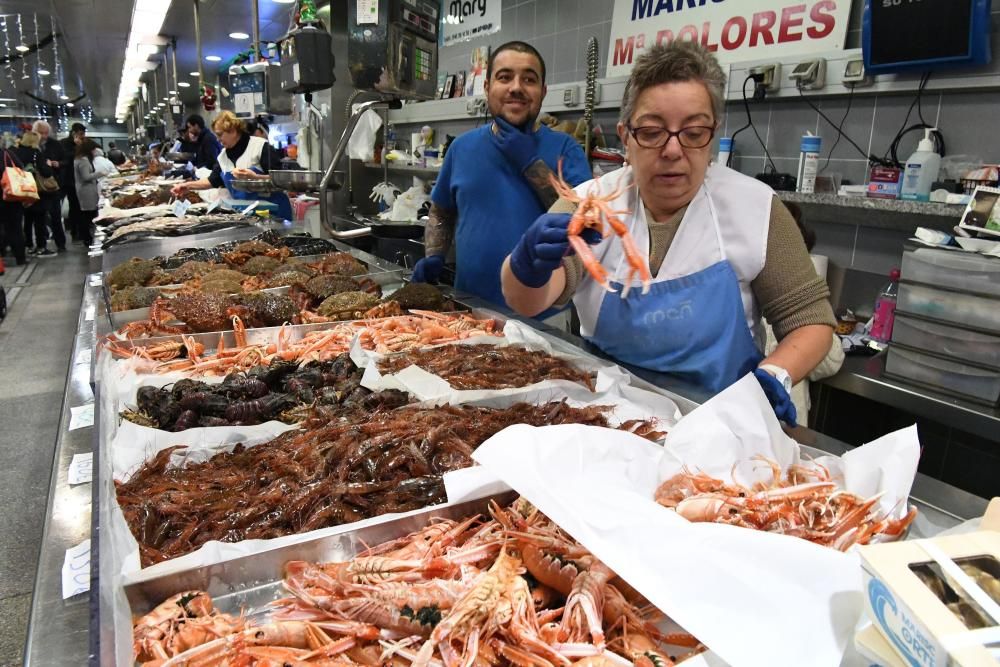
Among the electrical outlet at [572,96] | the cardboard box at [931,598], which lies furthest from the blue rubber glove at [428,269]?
the cardboard box at [931,598]

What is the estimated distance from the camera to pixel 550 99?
5.75 meters

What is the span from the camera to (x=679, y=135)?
71.5 inches

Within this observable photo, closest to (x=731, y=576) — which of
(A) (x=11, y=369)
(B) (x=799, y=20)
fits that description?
(B) (x=799, y=20)

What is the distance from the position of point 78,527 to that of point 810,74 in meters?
3.99

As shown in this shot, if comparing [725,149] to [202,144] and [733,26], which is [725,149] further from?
[202,144]

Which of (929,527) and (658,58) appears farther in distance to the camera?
(658,58)

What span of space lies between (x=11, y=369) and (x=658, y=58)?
6300 millimetres

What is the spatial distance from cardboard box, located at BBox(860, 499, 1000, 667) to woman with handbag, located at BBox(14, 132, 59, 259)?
13880mm

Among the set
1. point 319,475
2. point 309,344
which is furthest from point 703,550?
point 309,344

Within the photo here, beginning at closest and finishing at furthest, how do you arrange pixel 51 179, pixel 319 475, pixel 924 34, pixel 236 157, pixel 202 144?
pixel 319 475 → pixel 924 34 → pixel 236 157 → pixel 202 144 → pixel 51 179

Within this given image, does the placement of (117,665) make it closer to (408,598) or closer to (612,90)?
(408,598)

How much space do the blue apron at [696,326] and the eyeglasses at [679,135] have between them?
→ 246mm

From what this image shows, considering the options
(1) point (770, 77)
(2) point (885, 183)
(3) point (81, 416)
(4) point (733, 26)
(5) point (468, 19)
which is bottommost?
(3) point (81, 416)

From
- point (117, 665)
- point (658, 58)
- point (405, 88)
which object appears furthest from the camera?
point (405, 88)
